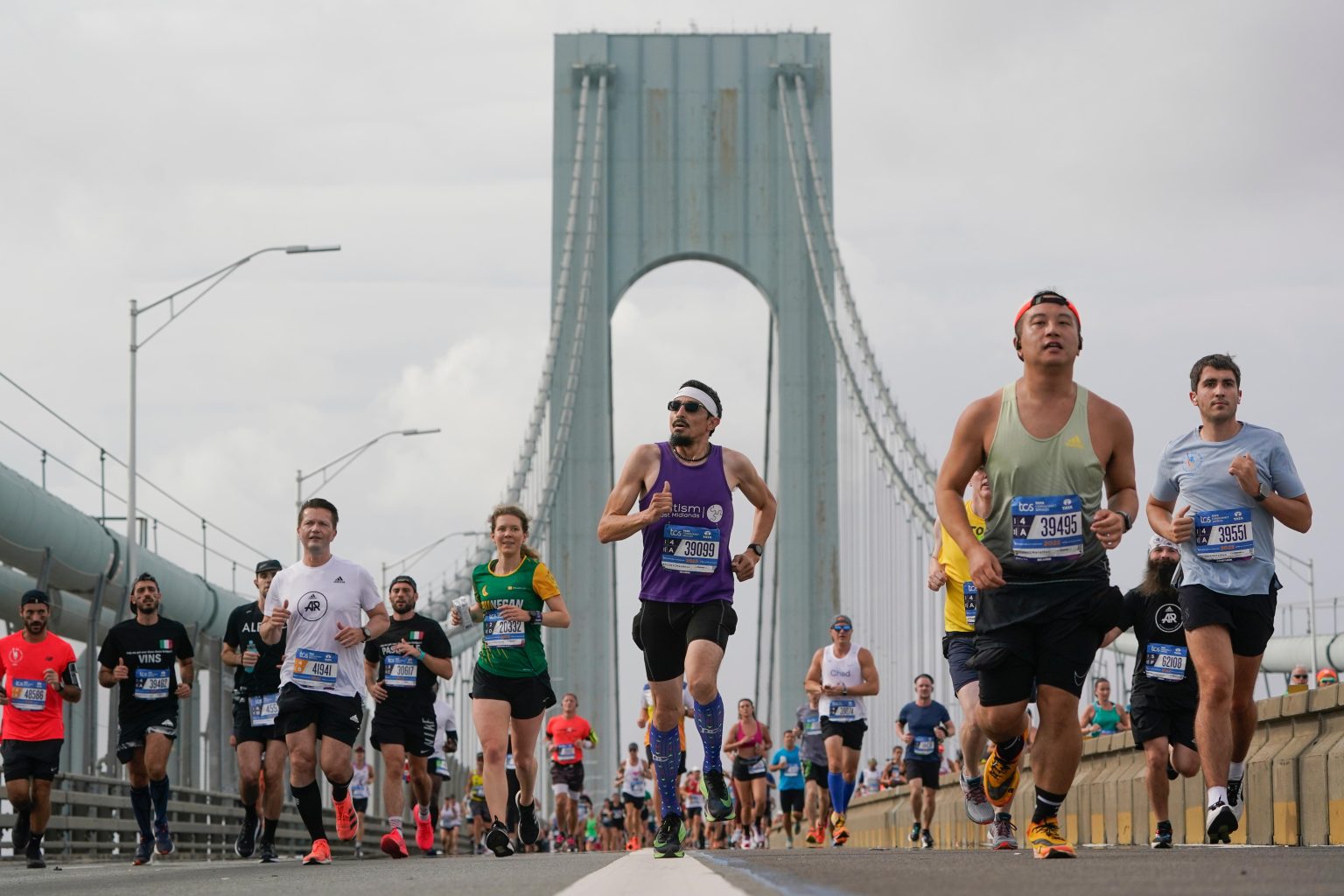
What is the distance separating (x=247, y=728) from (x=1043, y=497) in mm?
7868

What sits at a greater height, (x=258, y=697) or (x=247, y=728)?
(x=258, y=697)

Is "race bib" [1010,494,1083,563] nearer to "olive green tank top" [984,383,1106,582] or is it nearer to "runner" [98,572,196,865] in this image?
"olive green tank top" [984,383,1106,582]

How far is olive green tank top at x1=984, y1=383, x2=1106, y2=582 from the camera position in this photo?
6.87 meters

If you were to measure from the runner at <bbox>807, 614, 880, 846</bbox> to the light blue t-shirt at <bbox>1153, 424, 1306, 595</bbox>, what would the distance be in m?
6.26

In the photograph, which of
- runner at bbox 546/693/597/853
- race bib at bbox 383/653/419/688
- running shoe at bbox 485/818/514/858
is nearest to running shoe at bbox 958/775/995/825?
running shoe at bbox 485/818/514/858

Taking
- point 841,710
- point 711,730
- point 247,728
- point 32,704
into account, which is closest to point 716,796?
point 711,730

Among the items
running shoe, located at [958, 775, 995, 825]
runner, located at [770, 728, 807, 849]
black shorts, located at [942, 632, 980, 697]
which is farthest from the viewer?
runner, located at [770, 728, 807, 849]

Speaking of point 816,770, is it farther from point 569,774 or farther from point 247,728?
point 247,728

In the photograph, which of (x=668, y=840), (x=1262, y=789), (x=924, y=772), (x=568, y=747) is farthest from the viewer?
(x=568, y=747)

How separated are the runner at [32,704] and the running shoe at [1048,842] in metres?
7.85

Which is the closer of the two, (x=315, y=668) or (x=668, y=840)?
(x=668, y=840)

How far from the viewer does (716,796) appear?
9156 mm

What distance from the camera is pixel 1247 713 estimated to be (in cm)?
922

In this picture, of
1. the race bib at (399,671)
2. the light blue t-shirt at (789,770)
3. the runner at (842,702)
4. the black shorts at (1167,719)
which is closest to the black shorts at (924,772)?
the runner at (842,702)
